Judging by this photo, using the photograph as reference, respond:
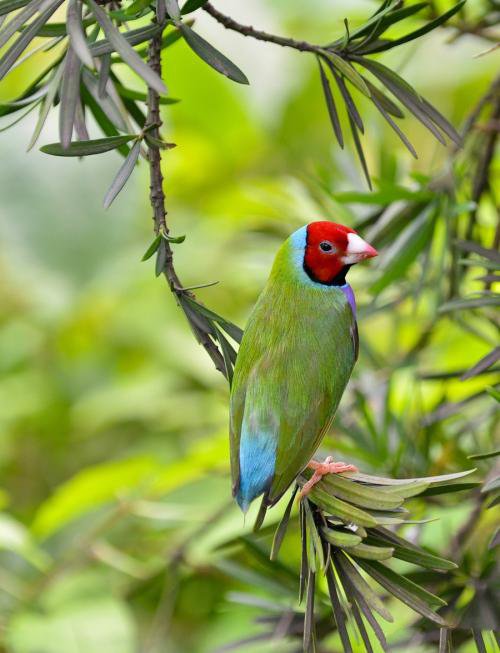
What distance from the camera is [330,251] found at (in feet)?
3.05

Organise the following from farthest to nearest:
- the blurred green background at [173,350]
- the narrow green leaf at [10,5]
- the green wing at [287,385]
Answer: the blurred green background at [173,350] < the green wing at [287,385] < the narrow green leaf at [10,5]

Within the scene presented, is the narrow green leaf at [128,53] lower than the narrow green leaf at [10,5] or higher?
lower

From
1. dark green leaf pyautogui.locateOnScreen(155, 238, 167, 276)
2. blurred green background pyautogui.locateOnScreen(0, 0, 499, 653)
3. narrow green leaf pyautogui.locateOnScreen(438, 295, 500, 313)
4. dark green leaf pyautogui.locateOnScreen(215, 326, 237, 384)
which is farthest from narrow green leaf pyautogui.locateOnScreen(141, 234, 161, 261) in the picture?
blurred green background pyautogui.locateOnScreen(0, 0, 499, 653)

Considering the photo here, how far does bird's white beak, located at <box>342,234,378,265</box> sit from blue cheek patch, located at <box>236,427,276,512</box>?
0.67 ft

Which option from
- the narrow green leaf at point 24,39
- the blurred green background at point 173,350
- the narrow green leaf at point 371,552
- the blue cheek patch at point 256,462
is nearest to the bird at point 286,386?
the blue cheek patch at point 256,462

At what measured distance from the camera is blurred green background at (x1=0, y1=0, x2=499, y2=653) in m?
1.46

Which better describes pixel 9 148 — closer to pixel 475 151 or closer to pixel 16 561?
pixel 16 561

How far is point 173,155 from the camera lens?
2.97m

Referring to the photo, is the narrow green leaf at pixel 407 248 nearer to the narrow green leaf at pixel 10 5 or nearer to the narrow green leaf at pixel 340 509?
the narrow green leaf at pixel 340 509

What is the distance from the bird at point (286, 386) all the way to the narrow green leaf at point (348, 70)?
0.20 metres

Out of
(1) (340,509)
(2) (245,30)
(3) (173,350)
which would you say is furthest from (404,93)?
(3) (173,350)

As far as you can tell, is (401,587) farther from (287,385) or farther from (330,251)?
(330,251)

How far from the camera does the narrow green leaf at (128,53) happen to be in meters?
0.52

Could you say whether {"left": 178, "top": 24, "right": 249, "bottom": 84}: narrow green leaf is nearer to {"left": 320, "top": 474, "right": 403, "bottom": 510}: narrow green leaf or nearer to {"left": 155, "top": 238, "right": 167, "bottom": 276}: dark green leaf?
{"left": 155, "top": 238, "right": 167, "bottom": 276}: dark green leaf
